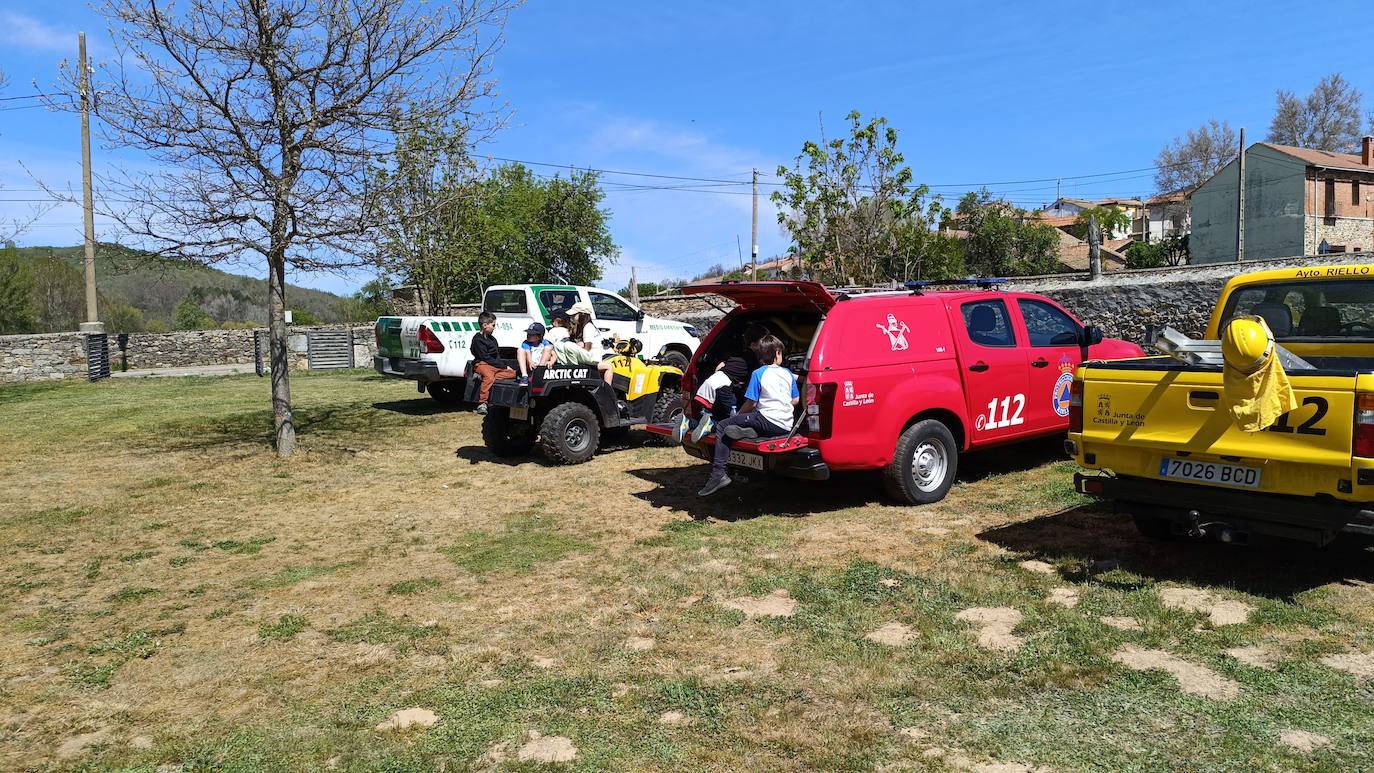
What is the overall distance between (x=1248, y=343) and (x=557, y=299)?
1095 centimetres

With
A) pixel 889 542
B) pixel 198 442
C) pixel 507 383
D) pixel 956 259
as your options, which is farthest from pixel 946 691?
pixel 956 259

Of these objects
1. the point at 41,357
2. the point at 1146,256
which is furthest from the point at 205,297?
the point at 1146,256

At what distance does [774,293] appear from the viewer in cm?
780

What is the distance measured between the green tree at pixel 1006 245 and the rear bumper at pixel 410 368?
3545 centimetres

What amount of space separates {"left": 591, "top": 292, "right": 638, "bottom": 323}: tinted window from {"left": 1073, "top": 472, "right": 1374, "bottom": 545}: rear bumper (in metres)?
9.77

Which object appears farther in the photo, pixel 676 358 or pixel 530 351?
pixel 676 358

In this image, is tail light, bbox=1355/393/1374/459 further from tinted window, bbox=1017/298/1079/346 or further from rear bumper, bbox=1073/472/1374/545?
tinted window, bbox=1017/298/1079/346

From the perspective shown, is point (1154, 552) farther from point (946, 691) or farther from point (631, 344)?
point (631, 344)

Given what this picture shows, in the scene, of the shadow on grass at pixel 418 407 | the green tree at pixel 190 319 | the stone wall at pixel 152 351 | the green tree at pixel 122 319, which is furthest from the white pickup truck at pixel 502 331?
the green tree at pixel 122 319

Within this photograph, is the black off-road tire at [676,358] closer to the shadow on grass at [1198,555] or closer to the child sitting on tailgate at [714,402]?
the child sitting on tailgate at [714,402]

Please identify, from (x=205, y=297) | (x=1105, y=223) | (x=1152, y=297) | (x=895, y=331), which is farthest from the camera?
(x=205, y=297)

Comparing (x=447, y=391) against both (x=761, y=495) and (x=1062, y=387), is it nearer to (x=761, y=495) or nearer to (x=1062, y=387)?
(x=761, y=495)

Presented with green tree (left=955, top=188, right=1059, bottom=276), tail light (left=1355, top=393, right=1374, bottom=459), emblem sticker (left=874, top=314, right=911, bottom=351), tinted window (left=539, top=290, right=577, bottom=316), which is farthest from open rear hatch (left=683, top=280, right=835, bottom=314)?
green tree (left=955, top=188, right=1059, bottom=276)

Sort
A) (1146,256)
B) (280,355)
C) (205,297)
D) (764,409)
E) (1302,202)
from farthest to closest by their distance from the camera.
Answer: (205,297), (1146,256), (1302,202), (280,355), (764,409)
